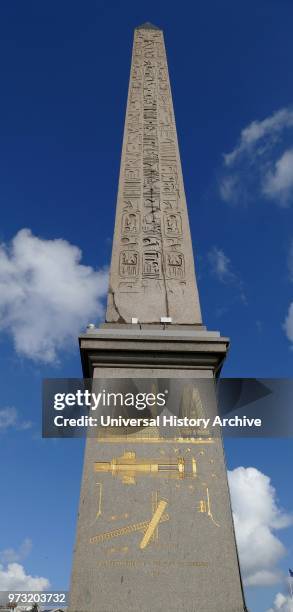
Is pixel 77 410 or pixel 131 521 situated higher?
pixel 77 410

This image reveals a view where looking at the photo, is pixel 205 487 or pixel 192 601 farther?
pixel 205 487

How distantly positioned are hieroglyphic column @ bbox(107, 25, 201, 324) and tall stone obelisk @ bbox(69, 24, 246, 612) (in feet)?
0.05

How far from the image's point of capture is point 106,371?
5254 mm

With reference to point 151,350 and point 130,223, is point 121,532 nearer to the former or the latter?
point 151,350

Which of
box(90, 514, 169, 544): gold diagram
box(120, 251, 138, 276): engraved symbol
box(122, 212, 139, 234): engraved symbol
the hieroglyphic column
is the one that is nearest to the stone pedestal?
box(90, 514, 169, 544): gold diagram

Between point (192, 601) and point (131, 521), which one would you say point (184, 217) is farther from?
point (192, 601)

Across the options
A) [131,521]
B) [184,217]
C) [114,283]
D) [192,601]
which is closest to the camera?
[192,601]

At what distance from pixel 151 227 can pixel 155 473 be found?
299 centimetres

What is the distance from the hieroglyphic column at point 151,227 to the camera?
19.9ft

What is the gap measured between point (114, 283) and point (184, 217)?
1279 millimetres

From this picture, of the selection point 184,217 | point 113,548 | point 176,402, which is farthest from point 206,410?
point 184,217

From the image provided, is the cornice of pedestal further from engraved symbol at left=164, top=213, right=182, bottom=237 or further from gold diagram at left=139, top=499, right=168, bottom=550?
engraved symbol at left=164, top=213, right=182, bottom=237

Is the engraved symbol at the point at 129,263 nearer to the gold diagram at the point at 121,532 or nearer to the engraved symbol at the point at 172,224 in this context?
the engraved symbol at the point at 172,224

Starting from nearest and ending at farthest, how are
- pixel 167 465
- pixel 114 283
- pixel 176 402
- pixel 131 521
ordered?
pixel 131 521
pixel 167 465
pixel 176 402
pixel 114 283
